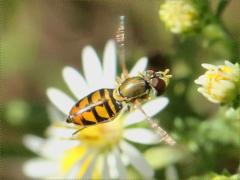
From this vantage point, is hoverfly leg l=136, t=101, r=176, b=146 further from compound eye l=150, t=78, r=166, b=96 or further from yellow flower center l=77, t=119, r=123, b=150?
yellow flower center l=77, t=119, r=123, b=150

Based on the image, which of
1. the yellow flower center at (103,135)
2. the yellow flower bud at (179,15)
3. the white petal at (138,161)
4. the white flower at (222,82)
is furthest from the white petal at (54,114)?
the white flower at (222,82)

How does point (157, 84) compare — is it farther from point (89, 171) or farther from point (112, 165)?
point (89, 171)

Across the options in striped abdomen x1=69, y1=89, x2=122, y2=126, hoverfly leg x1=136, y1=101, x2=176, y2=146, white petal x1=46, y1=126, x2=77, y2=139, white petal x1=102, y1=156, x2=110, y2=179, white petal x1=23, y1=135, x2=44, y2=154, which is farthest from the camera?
white petal x1=23, y1=135, x2=44, y2=154

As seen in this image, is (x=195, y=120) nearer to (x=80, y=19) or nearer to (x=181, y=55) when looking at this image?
(x=181, y=55)

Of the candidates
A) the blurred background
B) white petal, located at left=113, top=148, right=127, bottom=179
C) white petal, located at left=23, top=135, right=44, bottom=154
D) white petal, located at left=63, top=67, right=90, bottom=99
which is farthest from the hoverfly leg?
white petal, located at left=23, top=135, right=44, bottom=154

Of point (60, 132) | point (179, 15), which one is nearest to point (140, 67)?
point (179, 15)

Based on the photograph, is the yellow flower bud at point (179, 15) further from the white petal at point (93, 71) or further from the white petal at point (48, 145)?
the white petal at point (48, 145)
